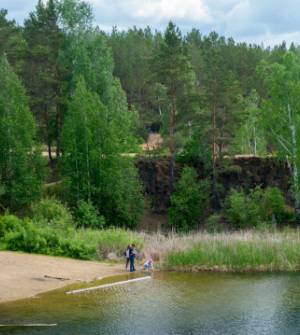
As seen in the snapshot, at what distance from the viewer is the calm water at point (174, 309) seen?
24.0 m

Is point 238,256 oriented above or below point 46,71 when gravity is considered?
below

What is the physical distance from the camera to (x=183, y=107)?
193 ft

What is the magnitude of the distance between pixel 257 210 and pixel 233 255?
15.2 meters

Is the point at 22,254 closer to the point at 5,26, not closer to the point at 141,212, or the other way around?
the point at 141,212

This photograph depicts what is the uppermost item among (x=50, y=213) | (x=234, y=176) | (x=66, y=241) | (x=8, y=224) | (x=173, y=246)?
(x=234, y=176)

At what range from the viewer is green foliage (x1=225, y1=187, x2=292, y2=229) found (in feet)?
169

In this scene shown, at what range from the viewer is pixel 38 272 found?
1357 inches

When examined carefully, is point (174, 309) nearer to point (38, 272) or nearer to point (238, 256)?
point (38, 272)

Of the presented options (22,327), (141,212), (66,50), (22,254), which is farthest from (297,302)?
(66,50)

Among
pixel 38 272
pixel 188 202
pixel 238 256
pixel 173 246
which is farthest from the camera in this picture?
pixel 188 202

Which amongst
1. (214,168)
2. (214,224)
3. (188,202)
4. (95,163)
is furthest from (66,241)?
(214,168)

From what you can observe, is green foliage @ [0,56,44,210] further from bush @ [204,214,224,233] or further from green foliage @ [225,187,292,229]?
green foliage @ [225,187,292,229]

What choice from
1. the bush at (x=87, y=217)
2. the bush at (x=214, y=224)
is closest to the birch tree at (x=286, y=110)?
the bush at (x=214, y=224)

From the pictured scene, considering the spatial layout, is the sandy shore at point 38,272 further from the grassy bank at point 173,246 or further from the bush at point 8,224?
the bush at point 8,224
